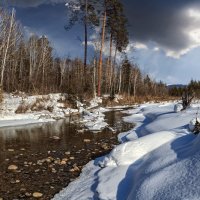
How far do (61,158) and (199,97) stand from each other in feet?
99.6

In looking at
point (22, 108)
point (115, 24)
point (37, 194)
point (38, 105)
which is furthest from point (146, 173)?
point (115, 24)

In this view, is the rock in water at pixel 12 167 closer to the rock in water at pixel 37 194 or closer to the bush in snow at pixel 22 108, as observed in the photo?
the rock in water at pixel 37 194

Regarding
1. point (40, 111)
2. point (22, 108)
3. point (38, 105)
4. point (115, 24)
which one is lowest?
point (40, 111)

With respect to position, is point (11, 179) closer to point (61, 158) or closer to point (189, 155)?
point (61, 158)

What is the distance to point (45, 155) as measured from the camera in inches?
379

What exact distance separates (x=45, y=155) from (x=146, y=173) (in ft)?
15.4

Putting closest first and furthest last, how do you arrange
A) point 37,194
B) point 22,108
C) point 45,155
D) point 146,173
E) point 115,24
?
point 146,173 < point 37,194 < point 45,155 < point 22,108 < point 115,24

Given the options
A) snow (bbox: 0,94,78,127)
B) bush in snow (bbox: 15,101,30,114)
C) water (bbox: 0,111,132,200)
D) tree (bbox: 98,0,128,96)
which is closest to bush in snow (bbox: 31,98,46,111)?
snow (bbox: 0,94,78,127)

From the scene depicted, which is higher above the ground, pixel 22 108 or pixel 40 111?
pixel 22 108

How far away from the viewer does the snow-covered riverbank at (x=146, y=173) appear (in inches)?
180

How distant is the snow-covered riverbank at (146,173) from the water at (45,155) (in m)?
0.55

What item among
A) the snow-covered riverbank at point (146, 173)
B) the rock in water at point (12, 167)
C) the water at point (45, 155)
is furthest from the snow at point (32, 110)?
the snow-covered riverbank at point (146, 173)

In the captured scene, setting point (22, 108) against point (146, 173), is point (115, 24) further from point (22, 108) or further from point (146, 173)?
Answer: point (146, 173)

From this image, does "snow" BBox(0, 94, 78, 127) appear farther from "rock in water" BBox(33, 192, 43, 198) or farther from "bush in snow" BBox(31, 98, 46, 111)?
"rock in water" BBox(33, 192, 43, 198)
